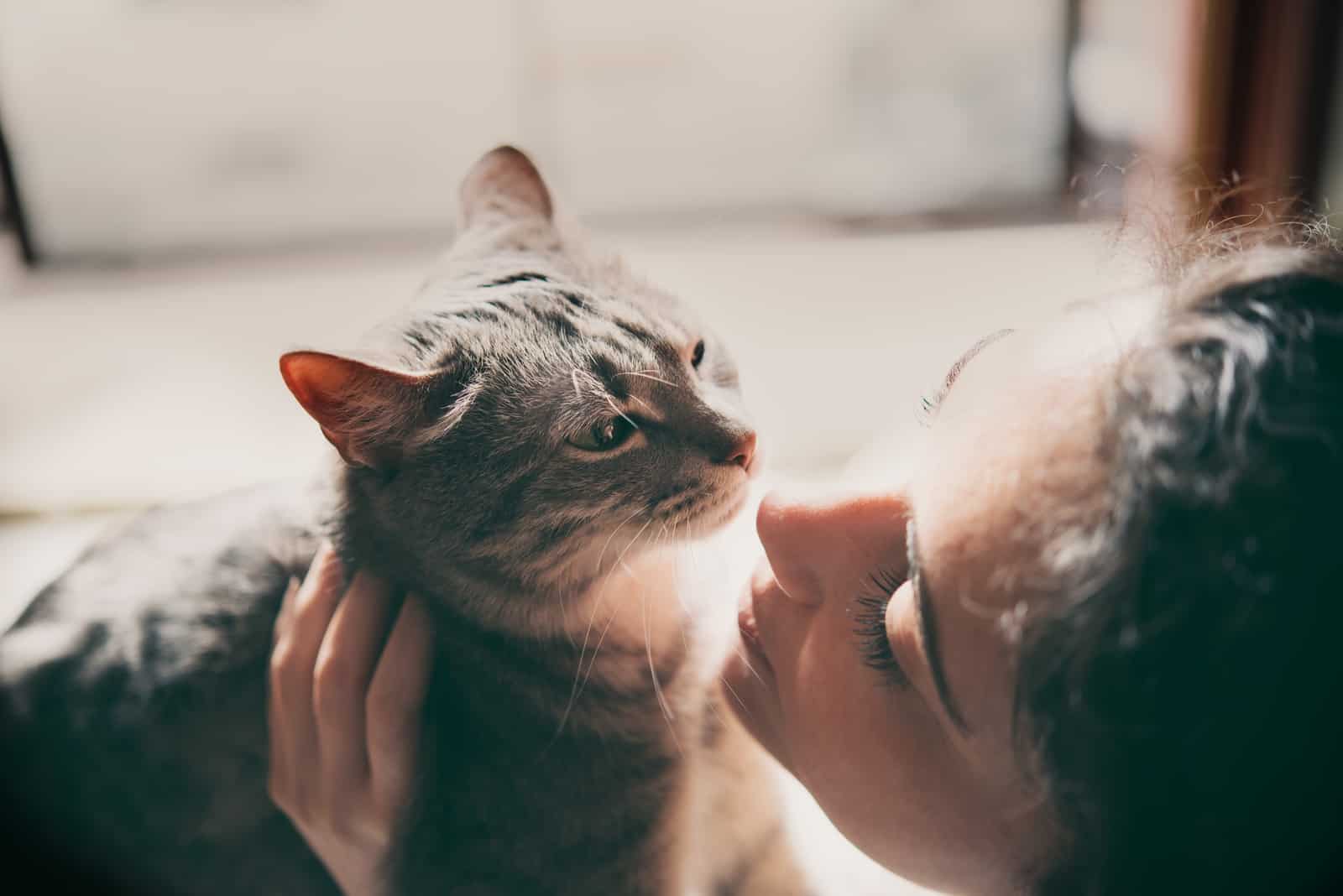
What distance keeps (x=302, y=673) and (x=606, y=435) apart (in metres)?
0.32

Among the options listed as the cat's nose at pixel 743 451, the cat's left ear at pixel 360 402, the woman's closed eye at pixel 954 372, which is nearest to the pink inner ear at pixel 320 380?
the cat's left ear at pixel 360 402

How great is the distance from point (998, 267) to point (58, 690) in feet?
4.13

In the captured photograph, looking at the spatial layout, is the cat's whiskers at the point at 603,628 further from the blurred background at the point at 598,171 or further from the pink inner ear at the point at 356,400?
the blurred background at the point at 598,171

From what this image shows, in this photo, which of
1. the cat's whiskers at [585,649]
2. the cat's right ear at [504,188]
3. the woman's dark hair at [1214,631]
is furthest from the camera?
the cat's right ear at [504,188]

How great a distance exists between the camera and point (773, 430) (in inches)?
54.7

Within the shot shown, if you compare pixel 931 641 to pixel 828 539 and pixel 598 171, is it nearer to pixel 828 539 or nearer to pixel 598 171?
pixel 828 539

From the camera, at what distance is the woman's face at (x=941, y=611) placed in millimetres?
505

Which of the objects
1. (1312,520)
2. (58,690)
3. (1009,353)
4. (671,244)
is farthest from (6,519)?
(1312,520)

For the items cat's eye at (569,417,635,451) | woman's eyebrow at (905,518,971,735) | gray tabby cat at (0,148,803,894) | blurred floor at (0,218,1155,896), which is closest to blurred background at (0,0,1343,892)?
blurred floor at (0,218,1155,896)

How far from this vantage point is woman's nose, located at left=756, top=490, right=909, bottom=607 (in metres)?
0.60

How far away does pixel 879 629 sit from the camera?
0.60 meters

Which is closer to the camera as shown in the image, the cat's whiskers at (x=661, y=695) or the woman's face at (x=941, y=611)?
the woman's face at (x=941, y=611)

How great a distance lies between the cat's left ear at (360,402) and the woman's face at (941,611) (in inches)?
10.4

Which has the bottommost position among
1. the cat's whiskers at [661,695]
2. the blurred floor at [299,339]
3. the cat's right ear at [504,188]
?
the cat's whiskers at [661,695]
